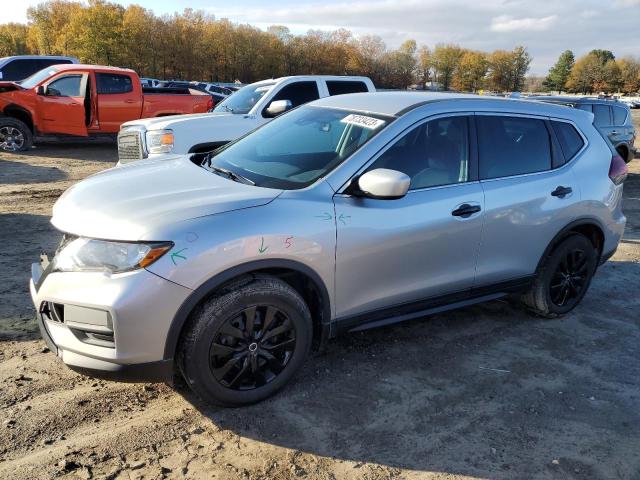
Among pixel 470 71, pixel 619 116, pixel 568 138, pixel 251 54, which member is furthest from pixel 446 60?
pixel 568 138

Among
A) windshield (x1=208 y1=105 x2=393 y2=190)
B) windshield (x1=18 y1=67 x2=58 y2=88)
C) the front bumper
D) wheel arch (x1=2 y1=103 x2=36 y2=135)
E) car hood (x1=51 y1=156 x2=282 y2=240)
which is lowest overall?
the front bumper

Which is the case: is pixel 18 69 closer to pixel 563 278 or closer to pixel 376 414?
pixel 563 278

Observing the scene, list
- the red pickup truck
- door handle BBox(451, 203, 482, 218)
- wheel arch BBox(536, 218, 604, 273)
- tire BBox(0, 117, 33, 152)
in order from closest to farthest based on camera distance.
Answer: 1. door handle BBox(451, 203, 482, 218)
2. wheel arch BBox(536, 218, 604, 273)
3. tire BBox(0, 117, 33, 152)
4. the red pickup truck

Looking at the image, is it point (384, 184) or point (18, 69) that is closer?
point (384, 184)

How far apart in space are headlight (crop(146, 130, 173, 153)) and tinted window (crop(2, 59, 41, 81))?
11045mm

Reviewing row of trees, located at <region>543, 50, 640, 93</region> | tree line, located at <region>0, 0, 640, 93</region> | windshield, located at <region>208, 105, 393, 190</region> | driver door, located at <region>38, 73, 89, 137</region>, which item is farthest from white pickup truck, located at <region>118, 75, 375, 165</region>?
row of trees, located at <region>543, 50, 640, 93</region>

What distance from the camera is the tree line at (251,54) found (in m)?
73.5

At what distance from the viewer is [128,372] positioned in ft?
8.98

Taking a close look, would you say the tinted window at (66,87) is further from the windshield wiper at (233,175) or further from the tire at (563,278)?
the tire at (563,278)

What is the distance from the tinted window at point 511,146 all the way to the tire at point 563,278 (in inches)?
28.9

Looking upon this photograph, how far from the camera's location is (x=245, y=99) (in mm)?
9047

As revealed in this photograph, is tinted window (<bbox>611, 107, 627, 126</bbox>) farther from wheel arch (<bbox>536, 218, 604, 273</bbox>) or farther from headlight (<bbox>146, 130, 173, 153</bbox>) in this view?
headlight (<bbox>146, 130, 173, 153</bbox>)

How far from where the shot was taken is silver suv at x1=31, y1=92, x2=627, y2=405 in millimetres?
2723

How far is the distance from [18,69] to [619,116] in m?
16.5
